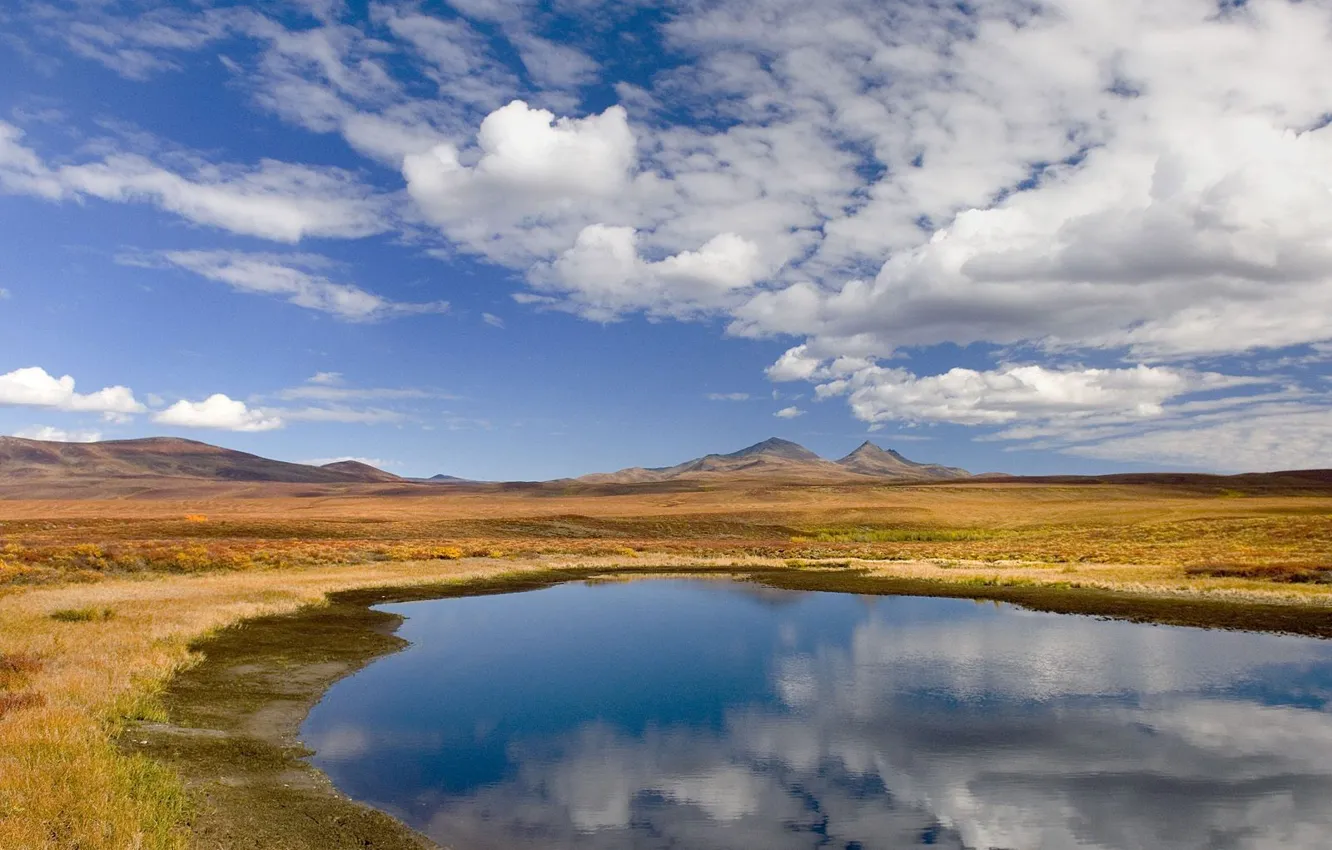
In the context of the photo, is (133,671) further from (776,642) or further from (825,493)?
(825,493)

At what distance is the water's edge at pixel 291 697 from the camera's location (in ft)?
42.5

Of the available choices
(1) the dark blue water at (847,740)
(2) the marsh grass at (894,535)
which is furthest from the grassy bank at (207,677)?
(2) the marsh grass at (894,535)

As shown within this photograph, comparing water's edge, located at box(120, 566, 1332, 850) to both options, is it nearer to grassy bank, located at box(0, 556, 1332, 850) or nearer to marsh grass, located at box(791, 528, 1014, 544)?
grassy bank, located at box(0, 556, 1332, 850)

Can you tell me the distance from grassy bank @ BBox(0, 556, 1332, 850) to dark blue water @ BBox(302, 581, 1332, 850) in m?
1.75

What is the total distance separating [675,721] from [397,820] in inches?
341

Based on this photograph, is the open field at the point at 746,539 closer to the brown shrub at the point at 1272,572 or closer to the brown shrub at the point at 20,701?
the brown shrub at the point at 1272,572

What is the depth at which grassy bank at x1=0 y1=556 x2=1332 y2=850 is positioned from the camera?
12117mm

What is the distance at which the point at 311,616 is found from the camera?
36438 millimetres

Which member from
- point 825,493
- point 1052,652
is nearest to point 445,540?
point 1052,652

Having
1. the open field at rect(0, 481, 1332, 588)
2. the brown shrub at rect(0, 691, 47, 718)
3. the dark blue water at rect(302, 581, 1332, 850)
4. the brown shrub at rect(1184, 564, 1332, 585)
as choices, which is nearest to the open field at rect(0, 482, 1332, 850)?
the brown shrub at rect(0, 691, 47, 718)

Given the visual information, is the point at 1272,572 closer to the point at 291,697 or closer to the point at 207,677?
the point at 291,697

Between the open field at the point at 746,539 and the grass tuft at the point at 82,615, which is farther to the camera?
the open field at the point at 746,539

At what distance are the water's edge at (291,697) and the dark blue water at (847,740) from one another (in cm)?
97

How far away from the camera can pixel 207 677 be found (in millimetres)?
22766
